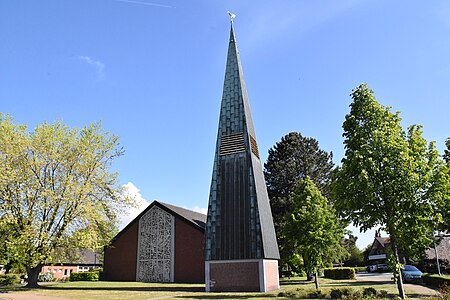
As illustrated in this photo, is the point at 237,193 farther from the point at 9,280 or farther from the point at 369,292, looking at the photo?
the point at 9,280

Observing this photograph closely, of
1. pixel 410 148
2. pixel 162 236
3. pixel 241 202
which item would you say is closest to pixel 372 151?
pixel 410 148

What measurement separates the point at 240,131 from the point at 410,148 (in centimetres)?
1227

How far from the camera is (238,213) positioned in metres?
23.9

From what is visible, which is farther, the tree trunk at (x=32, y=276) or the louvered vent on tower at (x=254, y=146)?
the tree trunk at (x=32, y=276)

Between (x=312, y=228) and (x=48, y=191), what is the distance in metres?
19.5

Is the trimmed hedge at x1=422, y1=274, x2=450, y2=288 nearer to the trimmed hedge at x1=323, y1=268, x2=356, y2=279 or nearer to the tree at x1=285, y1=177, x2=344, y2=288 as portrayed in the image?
the tree at x1=285, y1=177, x2=344, y2=288

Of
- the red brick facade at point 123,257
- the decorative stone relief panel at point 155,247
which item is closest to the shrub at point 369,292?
the decorative stone relief panel at point 155,247

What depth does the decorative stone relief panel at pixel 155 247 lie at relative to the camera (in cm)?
3762

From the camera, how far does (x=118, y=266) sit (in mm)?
40344

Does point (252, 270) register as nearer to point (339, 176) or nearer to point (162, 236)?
point (339, 176)

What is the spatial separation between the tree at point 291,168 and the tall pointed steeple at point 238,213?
14.5 metres

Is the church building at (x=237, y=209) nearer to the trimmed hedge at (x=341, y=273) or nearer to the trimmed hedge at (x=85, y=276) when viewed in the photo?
the trimmed hedge at (x=341, y=273)

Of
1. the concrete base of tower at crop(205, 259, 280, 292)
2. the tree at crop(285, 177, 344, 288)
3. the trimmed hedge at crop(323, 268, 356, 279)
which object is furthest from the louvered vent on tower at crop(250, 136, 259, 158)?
the trimmed hedge at crop(323, 268, 356, 279)

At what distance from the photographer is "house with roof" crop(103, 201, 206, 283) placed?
36.6 meters
